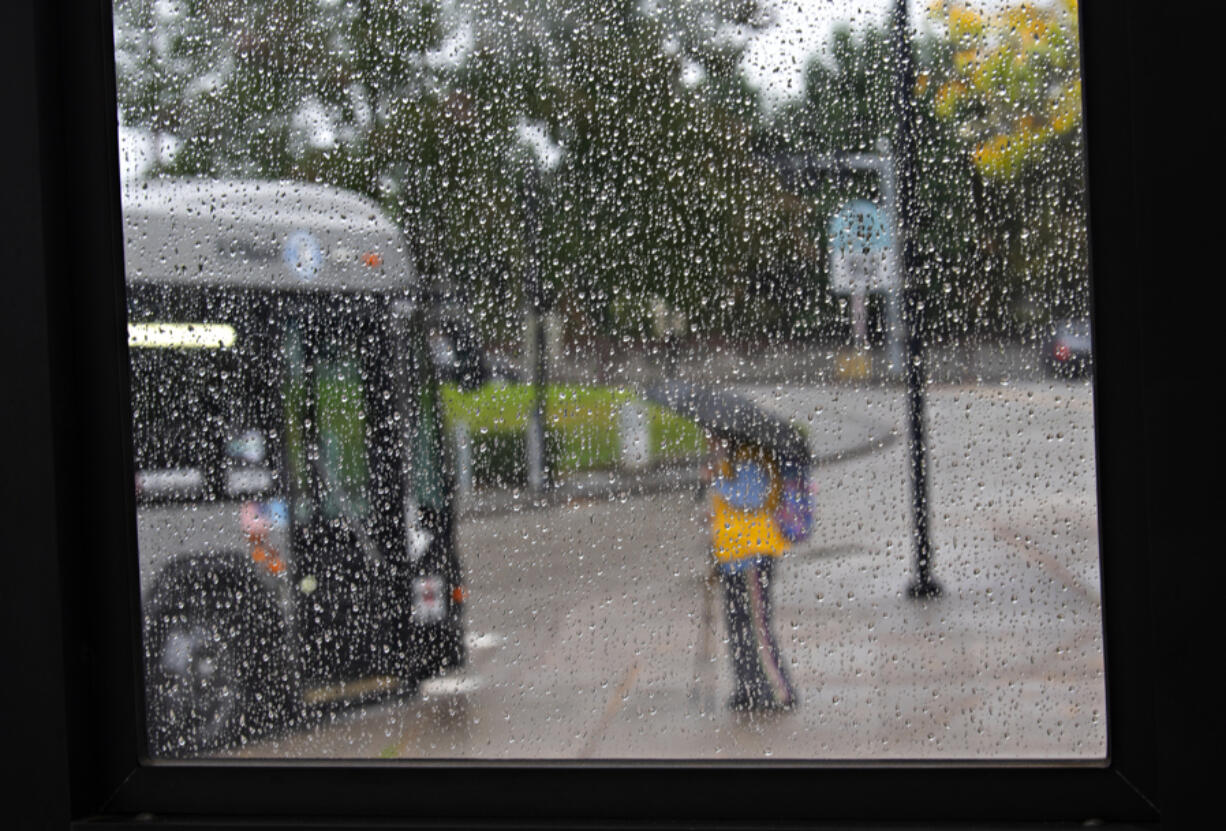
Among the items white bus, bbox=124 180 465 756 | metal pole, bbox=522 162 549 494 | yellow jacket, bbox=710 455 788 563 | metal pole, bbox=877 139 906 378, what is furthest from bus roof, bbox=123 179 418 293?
metal pole, bbox=877 139 906 378

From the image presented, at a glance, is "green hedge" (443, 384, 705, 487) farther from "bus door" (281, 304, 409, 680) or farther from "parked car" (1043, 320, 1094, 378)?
"parked car" (1043, 320, 1094, 378)

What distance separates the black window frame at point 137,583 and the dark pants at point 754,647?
0.08 metres

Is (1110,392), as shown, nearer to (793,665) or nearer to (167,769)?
(793,665)

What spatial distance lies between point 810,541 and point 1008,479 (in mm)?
249

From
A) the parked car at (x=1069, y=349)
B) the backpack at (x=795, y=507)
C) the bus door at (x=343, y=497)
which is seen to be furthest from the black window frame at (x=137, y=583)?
the backpack at (x=795, y=507)

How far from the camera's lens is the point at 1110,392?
39.6 inches

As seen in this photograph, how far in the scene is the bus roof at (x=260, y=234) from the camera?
1179mm

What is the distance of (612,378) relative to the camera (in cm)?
112

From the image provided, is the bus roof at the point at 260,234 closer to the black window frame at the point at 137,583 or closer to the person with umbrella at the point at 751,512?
the black window frame at the point at 137,583

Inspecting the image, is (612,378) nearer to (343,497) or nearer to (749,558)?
(749,558)

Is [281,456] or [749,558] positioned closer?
[749,558]

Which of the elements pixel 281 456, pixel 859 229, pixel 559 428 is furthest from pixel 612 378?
pixel 281 456

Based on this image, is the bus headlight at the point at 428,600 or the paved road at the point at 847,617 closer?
the paved road at the point at 847,617

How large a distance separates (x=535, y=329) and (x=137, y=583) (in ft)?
2.01
